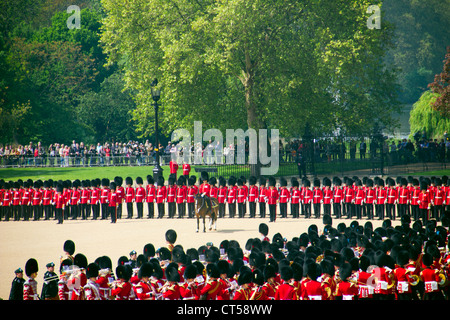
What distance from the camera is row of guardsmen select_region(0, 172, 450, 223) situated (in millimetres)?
19931

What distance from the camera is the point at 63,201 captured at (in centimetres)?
2164

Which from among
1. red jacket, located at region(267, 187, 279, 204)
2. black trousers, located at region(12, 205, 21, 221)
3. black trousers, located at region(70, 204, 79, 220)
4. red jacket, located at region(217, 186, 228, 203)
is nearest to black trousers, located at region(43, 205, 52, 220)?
black trousers, located at region(70, 204, 79, 220)

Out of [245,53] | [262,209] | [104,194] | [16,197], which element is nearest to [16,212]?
[16,197]

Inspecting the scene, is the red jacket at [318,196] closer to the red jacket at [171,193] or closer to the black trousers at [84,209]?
the red jacket at [171,193]

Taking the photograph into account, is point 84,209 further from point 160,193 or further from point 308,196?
point 308,196

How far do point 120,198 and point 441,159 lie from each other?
65.2ft

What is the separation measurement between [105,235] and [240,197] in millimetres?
5747

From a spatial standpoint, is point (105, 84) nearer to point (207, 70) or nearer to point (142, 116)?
point (142, 116)

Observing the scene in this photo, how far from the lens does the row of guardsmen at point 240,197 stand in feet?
65.4

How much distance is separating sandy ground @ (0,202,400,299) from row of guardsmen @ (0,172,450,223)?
Answer: 1.87 ft

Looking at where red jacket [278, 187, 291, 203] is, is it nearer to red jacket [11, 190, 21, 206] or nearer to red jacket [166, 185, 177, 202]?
red jacket [166, 185, 177, 202]

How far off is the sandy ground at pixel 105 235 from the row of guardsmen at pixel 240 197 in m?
0.57

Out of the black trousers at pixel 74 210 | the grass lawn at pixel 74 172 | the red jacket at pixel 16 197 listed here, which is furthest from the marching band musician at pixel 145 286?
the grass lawn at pixel 74 172

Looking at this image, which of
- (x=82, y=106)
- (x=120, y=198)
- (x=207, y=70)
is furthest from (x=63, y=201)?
(x=82, y=106)
